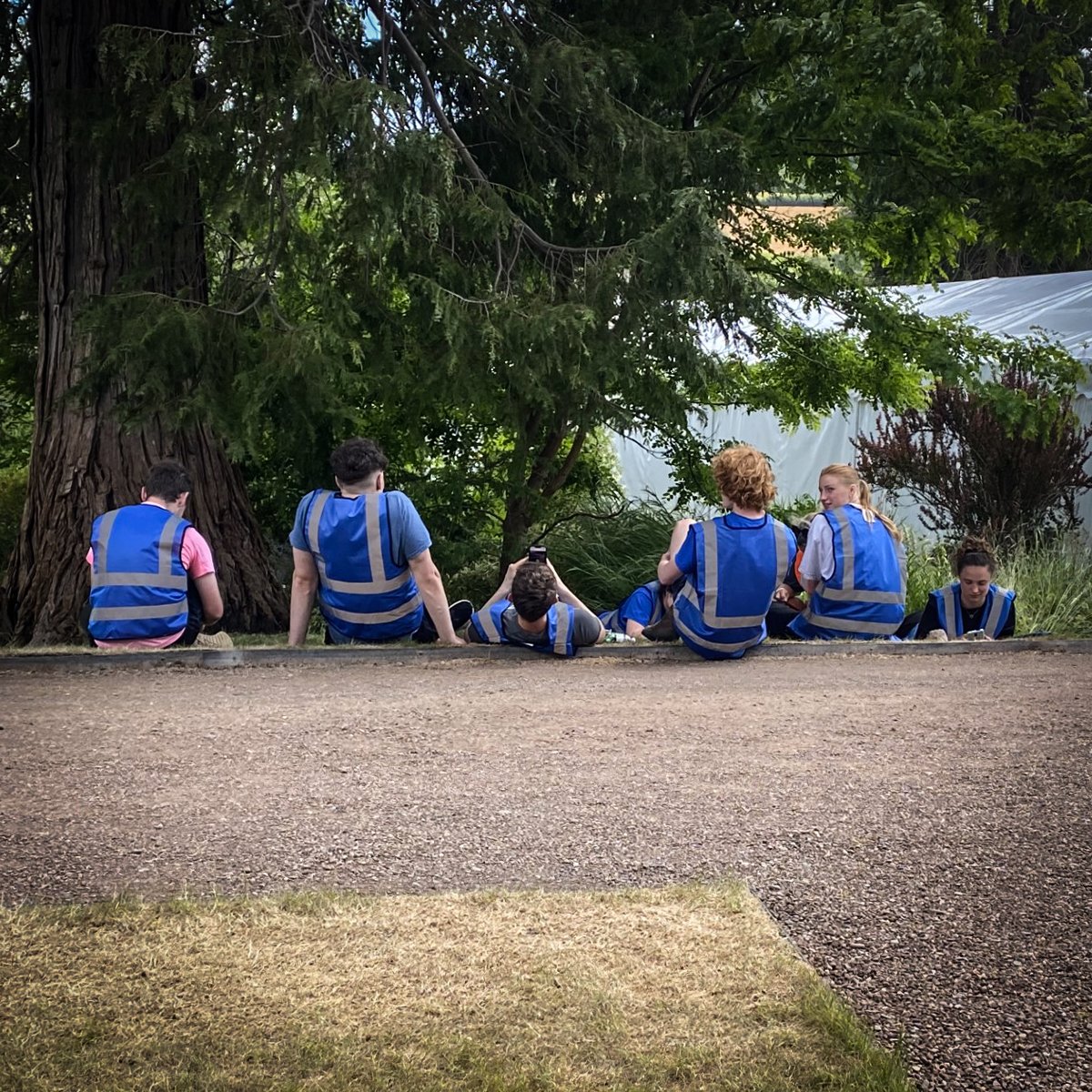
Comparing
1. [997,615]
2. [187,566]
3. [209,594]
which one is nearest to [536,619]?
[209,594]

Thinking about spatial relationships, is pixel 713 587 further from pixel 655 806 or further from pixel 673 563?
pixel 655 806

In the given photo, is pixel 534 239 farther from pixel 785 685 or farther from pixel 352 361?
pixel 785 685

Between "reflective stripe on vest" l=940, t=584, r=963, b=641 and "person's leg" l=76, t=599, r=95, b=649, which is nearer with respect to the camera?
"person's leg" l=76, t=599, r=95, b=649

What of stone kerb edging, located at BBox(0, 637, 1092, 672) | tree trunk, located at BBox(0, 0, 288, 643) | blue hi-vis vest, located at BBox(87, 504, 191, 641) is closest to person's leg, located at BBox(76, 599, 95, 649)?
blue hi-vis vest, located at BBox(87, 504, 191, 641)

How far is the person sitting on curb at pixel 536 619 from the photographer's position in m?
7.34

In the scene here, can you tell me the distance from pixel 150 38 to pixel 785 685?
5907mm

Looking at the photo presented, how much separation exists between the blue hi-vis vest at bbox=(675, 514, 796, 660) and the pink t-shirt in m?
2.65

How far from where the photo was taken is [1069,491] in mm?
14352

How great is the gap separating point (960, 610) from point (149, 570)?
4.97 meters

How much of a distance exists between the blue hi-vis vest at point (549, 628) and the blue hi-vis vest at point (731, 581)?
645 millimetres

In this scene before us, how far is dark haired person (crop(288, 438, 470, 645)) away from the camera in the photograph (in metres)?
7.64

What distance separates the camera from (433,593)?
7805 mm

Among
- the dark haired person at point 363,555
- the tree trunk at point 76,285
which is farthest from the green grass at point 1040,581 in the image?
the tree trunk at point 76,285

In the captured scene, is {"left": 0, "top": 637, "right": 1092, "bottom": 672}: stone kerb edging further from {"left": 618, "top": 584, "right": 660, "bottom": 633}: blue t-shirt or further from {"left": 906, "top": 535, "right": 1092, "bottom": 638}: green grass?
{"left": 906, "top": 535, "right": 1092, "bottom": 638}: green grass
